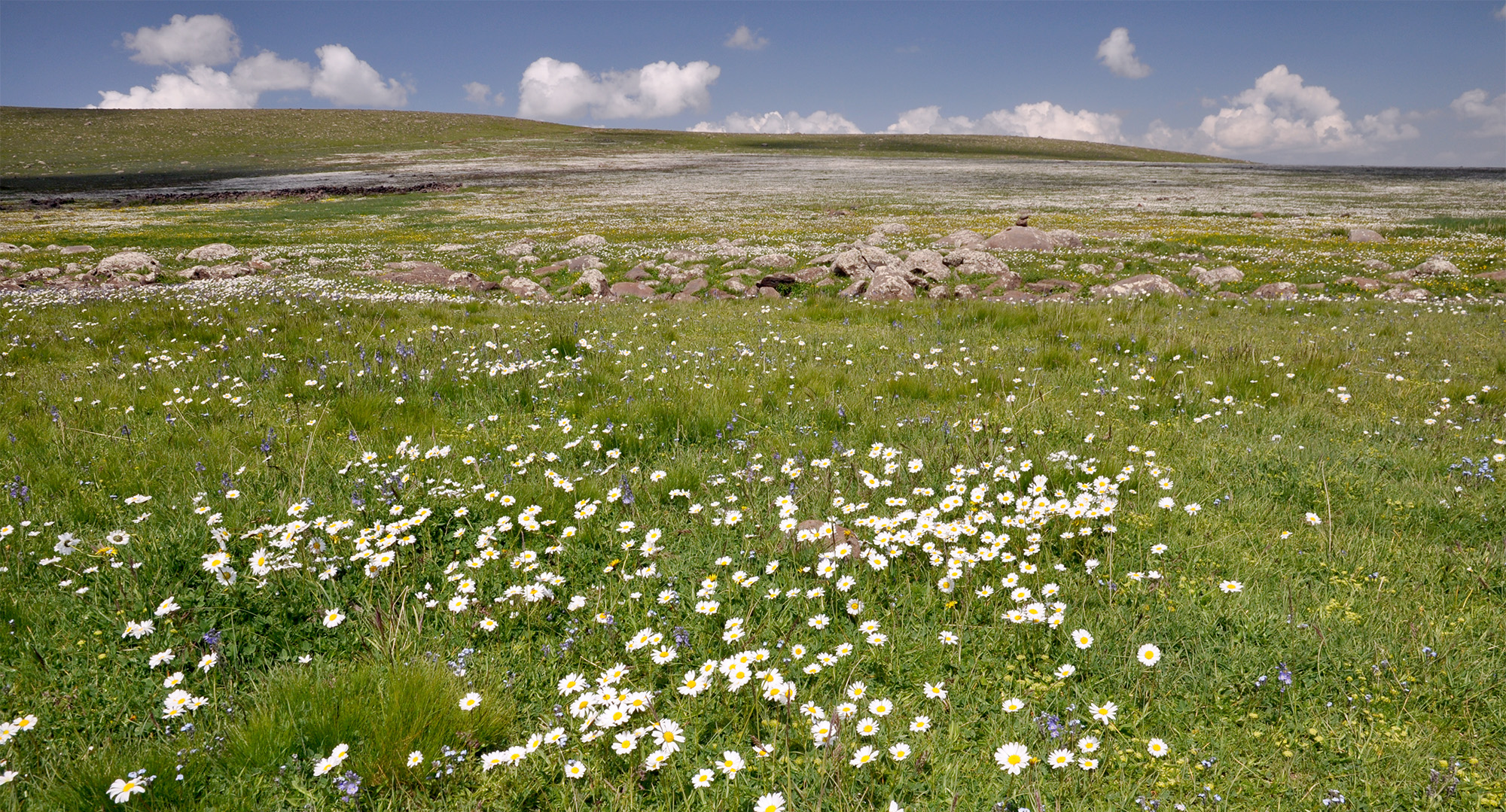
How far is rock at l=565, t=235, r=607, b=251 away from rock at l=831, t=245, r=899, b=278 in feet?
52.8

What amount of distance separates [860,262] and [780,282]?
2657 mm

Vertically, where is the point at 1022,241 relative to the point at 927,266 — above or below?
above

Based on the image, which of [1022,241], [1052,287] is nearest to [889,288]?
[1052,287]

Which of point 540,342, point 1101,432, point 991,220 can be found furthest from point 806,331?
point 991,220

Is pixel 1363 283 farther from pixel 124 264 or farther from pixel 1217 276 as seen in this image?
pixel 124 264

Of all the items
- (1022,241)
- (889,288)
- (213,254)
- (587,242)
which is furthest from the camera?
(587,242)

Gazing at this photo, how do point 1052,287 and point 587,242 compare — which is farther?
point 587,242

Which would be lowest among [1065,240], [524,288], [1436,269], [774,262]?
[524,288]

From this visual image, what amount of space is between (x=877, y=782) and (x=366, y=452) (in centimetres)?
438

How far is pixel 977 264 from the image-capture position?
870 inches

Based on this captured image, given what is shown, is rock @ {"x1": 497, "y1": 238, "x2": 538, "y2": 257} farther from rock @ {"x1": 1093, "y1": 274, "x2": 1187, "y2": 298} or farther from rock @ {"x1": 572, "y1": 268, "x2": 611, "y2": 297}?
rock @ {"x1": 1093, "y1": 274, "x2": 1187, "y2": 298}

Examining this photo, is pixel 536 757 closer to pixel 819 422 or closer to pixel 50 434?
pixel 819 422

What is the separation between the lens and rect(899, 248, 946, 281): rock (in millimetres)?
20984

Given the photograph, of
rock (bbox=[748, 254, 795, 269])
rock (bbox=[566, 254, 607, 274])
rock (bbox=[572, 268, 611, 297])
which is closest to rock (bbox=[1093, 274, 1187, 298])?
rock (bbox=[748, 254, 795, 269])
